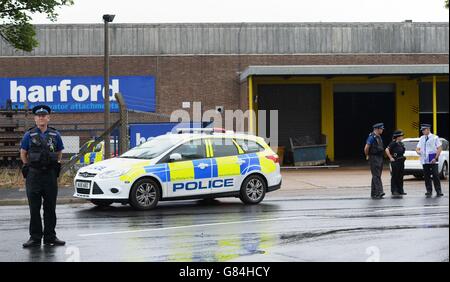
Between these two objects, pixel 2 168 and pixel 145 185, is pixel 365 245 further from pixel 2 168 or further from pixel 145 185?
pixel 2 168

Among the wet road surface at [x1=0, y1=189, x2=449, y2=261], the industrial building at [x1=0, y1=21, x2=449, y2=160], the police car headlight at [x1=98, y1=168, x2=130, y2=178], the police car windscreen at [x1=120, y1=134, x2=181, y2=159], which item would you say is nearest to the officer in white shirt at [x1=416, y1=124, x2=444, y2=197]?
the wet road surface at [x1=0, y1=189, x2=449, y2=261]

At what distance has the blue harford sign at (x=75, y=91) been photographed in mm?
35156

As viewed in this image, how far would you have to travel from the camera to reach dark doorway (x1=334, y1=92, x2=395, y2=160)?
38.3 m

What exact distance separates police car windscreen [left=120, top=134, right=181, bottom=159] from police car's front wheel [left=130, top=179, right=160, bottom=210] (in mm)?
635

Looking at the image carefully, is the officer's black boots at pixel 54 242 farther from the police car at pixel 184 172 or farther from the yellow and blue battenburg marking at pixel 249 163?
the yellow and blue battenburg marking at pixel 249 163

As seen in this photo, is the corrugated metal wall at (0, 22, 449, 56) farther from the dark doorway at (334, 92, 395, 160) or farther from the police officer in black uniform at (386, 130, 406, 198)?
the police officer in black uniform at (386, 130, 406, 198)

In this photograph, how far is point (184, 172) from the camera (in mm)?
14562

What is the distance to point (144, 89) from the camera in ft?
116

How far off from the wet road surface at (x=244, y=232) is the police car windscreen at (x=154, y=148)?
1.11 metres

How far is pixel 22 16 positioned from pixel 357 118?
75.1 ft

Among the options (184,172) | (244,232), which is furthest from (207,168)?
(244,232)

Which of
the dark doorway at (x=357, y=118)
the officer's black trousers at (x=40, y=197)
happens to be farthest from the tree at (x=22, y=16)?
the dark doorway at (x=357, y=118)

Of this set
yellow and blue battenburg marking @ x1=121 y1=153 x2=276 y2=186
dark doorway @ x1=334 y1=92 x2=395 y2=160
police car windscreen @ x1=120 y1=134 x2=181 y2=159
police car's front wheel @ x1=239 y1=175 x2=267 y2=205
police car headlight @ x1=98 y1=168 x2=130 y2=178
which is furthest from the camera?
dark doorway @ x1=334 y1=92 x2=395 y2=160

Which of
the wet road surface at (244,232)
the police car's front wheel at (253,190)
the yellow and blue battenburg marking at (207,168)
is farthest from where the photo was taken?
the police car's front wheel at (253,190)
